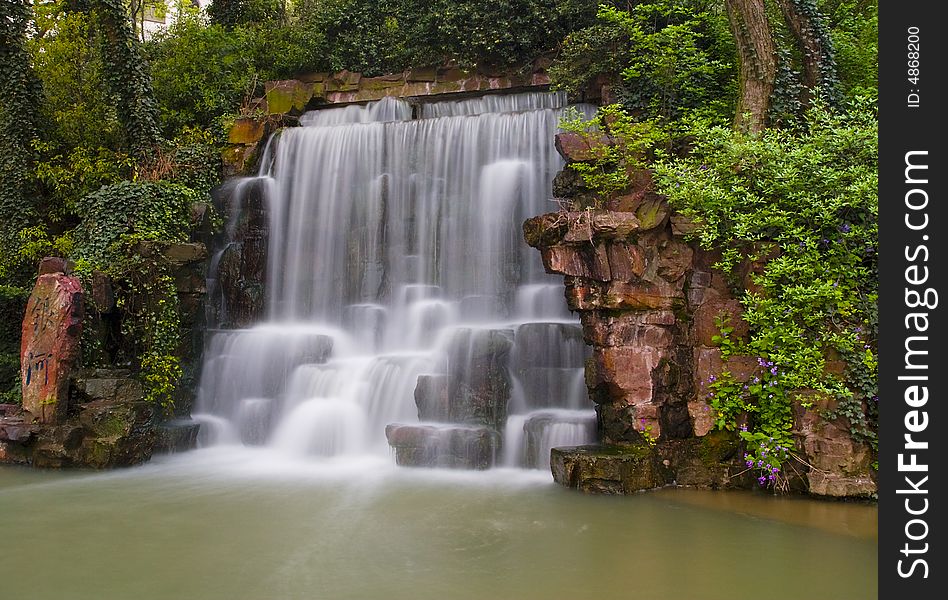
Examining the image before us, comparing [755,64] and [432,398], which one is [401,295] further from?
[755,64]

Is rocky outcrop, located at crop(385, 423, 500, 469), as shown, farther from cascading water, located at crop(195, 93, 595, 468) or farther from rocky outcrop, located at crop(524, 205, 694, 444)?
rocky outcrop, located at crop(524, 205, 694, 444)

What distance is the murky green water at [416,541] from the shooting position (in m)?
5.30

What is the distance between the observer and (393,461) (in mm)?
9094

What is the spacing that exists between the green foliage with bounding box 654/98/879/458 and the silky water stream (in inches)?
46.0

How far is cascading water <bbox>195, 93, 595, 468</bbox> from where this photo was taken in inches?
361

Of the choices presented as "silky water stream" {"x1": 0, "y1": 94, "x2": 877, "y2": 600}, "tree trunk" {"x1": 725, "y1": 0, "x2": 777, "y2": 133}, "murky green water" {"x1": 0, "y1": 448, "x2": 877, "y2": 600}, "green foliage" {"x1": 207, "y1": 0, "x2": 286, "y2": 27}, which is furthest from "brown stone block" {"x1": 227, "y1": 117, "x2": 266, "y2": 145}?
"tree trunk" {"x1": 725, "y1": 0, "x2": 777, "y2": 133}

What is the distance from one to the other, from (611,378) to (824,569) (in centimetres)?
300

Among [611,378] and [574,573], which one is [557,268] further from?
[574,573]

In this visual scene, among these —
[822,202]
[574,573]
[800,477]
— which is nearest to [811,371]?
[800,477]

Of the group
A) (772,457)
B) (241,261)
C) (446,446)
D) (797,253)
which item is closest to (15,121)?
(241,261)

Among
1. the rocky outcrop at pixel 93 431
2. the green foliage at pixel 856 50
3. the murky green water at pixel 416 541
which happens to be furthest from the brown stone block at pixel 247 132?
the green foliage at pixel 856 50

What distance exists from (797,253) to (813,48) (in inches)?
194

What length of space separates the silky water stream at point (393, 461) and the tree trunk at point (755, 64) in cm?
325

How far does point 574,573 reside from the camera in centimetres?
550
